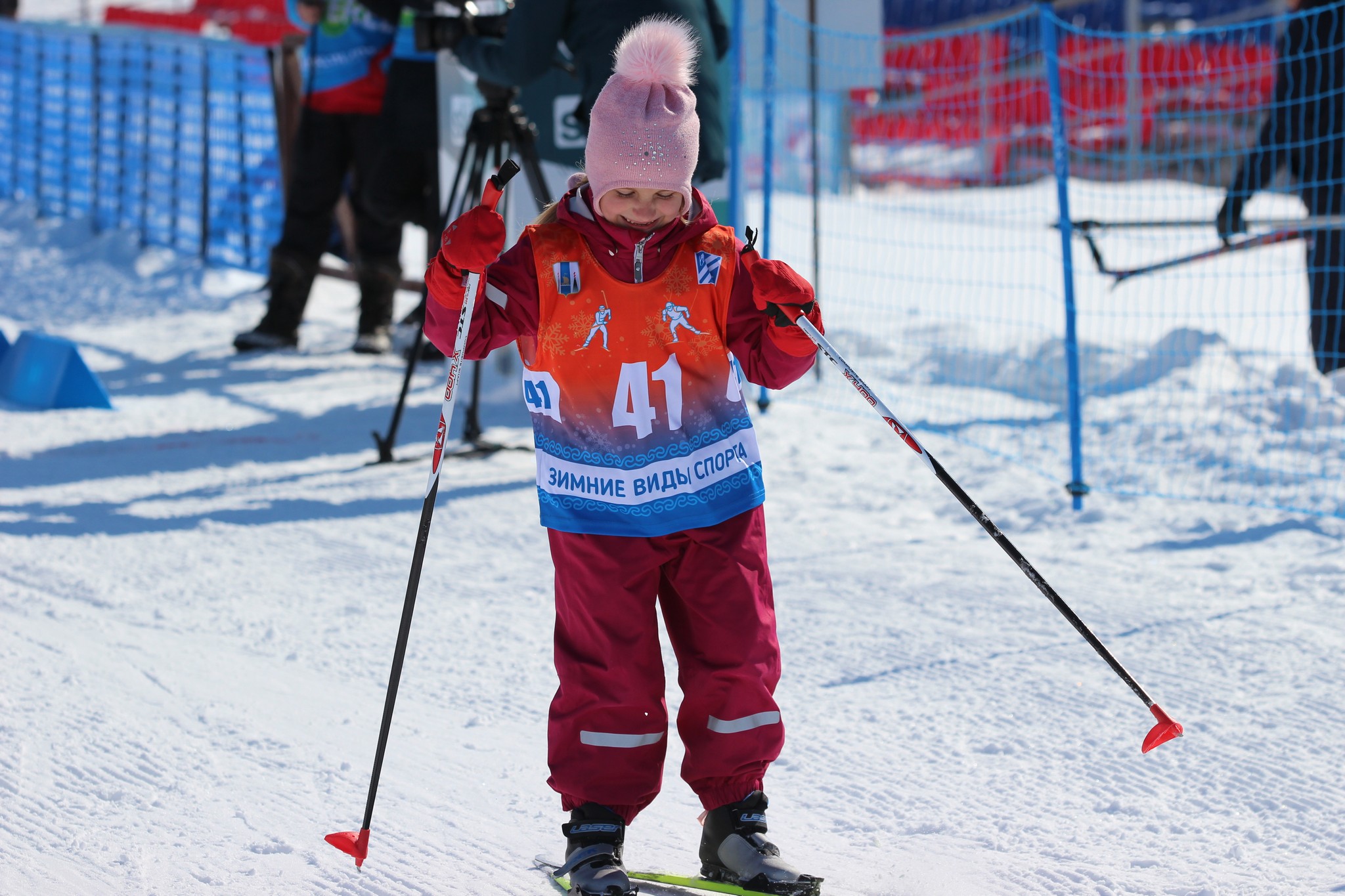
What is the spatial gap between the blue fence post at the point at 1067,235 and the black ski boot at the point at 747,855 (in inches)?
100

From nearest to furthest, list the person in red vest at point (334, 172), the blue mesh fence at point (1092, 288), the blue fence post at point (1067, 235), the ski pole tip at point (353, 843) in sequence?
the ski pole tip at point (353, 843)
the blue fence post at point (1067, 235)
the blue mesh fence at point (1092, 288)
the person in red vest at point (334, 172)

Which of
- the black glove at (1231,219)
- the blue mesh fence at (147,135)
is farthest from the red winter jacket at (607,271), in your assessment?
the blue mesh fence at (147,135)

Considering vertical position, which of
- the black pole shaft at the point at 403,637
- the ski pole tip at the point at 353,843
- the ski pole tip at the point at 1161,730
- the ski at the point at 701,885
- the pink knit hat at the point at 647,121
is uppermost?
the pink knit hat at the point at 647,121

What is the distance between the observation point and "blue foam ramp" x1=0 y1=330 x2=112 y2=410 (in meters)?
5.73

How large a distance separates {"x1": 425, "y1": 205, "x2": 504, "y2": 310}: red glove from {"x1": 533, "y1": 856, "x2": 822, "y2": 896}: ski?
1.01 metres

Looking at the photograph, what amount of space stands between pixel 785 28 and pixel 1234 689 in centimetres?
565

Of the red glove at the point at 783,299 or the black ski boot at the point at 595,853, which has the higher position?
the red glove at the point at 783,299

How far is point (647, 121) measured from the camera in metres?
2.21

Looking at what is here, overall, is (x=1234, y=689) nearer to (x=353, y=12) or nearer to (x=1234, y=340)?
(x=1234, y=340)

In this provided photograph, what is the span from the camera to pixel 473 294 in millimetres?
2182

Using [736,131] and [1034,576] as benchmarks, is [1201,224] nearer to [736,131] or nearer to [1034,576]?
[736,131]

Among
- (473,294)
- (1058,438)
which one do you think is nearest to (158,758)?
(473,294)

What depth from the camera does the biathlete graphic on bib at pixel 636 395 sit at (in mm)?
2223

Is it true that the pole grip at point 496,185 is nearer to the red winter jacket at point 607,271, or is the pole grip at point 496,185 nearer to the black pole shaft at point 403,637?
the red winter jacket at point 607,271
